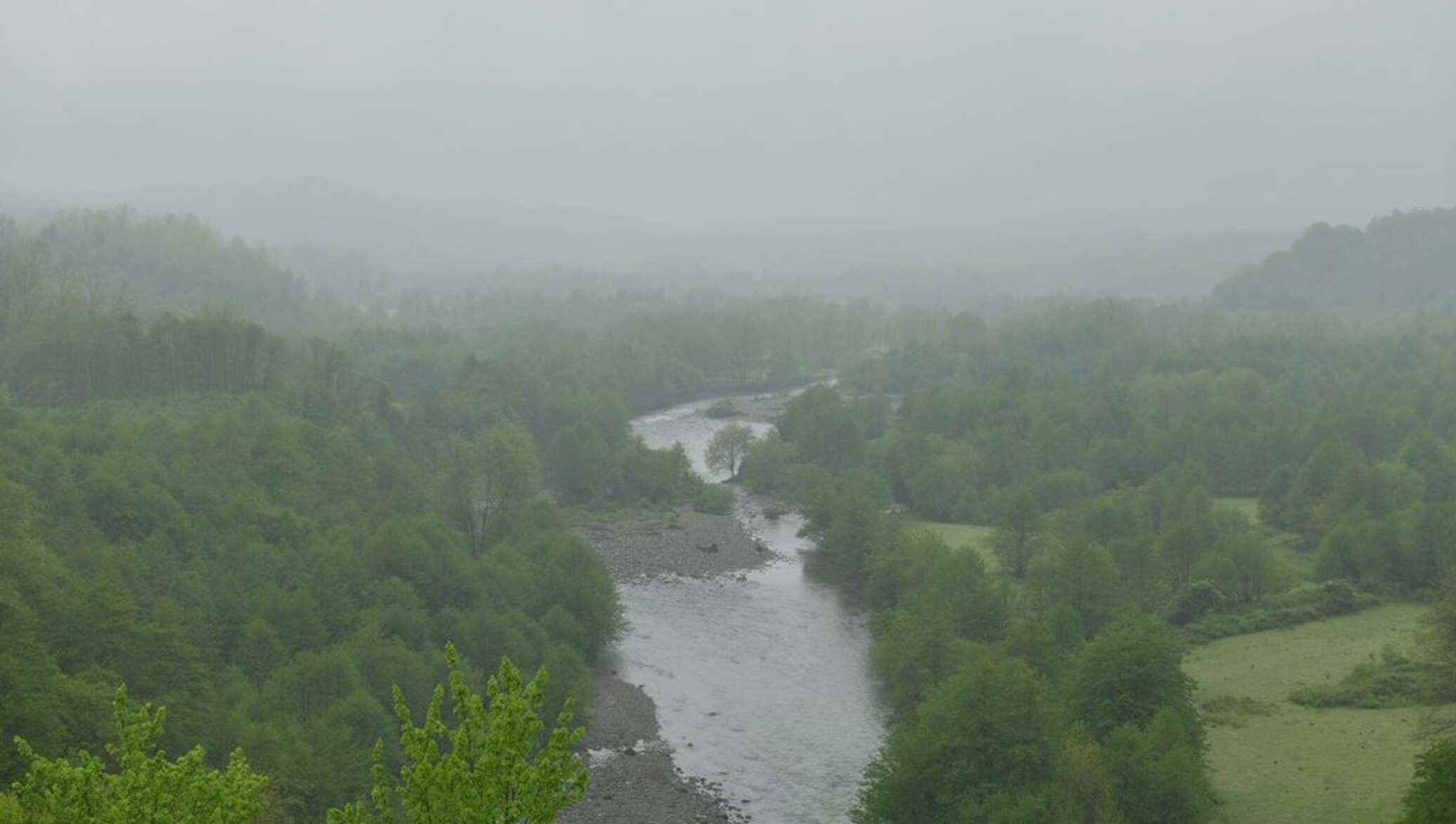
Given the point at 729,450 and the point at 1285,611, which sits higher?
the point at 729,450

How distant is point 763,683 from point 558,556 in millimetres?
15096

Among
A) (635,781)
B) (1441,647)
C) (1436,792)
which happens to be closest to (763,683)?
(635,781)

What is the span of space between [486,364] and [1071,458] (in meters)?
62.8

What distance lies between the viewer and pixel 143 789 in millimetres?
16828

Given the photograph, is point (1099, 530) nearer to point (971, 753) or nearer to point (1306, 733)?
point (1306, 733)

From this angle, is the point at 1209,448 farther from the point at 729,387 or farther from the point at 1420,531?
the point at 729,387

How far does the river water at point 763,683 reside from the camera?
5112 centimetres

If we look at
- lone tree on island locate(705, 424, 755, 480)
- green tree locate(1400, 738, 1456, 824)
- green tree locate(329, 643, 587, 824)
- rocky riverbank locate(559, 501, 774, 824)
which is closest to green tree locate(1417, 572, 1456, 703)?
green tree locate(1400, 738, 1456, 824)

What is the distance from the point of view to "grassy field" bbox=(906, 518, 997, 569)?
3290 inches

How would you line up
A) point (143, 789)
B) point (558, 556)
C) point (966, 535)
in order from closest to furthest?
1. point (143, 789)
2. point (558, 556)
3. point (966, 535)

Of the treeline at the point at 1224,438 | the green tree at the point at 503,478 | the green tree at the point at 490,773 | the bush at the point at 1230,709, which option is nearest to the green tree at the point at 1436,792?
the bush at the point at 1230,709

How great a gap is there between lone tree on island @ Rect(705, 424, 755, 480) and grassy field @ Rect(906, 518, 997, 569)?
24.4 m

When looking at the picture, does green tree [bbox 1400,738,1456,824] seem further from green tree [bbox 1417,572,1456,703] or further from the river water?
the river water

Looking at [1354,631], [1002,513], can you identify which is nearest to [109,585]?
[1354,631]
